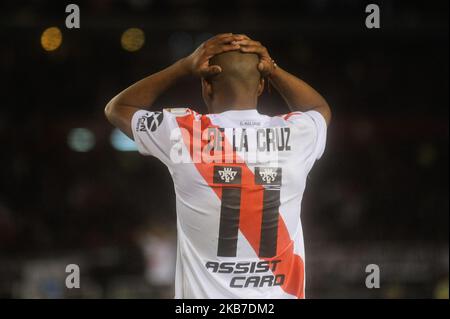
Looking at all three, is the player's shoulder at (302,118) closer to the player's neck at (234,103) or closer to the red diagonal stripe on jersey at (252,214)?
the player's neck at (234,103)

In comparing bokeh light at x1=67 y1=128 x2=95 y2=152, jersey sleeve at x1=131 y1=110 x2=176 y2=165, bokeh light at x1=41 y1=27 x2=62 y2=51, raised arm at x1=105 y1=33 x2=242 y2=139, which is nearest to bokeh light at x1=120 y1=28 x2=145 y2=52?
bokeh light at x1=41 y1=27 x2=62 y2=51

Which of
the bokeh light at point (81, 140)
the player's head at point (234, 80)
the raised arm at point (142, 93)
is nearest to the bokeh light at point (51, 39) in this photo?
the bokeh light at point (81, 140)

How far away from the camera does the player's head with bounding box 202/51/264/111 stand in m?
2.76

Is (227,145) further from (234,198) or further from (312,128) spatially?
(312,128)

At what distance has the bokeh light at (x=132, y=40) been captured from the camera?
1427cm

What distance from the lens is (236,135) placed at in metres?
2.80

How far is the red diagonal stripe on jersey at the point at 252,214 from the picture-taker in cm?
276

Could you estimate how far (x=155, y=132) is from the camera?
284 centimetres

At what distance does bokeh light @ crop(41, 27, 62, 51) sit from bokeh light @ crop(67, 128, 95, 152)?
6.50 feet

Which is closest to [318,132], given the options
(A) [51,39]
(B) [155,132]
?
(B) [155,132]

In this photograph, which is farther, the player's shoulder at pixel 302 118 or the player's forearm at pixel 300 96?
the player's forearm at pixel 300 96

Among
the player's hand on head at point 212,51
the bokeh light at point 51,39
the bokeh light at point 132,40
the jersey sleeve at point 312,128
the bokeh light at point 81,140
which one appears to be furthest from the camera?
the bokeh light at point 132,40

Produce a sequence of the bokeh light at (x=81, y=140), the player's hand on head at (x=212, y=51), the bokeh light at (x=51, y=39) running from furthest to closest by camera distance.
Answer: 1. the bokeh light at (x=81, y=140)
2. the bokeh light at (x=51, y=39)
3. the player's hand on head at (x=212, y=51)

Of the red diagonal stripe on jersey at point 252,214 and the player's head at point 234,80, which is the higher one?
the player's head at point 234,80
